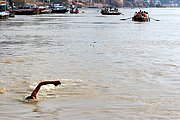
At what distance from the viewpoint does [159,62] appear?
2084 centimetres

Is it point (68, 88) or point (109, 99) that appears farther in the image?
point (68, 88)

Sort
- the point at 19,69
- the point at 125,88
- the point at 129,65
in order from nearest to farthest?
the point at 125,88, the point at 19,69, the point at 129,65

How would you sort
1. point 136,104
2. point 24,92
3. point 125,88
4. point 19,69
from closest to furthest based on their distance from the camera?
point 136,104, point 24,92, point 125,88, point 19,69

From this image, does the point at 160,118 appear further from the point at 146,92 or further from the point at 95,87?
the point at 95,87

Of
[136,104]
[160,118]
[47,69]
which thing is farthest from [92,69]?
[160,118]

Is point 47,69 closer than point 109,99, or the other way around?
point 109,99

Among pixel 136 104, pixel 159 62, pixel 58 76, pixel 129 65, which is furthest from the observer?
pixel 159 62

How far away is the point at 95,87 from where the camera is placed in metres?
14.0

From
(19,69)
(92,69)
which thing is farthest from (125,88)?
(19,69)

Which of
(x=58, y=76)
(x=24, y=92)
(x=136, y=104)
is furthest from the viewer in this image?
(x=58, y=76)

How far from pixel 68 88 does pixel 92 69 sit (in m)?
4.55

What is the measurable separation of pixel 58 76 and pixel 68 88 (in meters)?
2.51

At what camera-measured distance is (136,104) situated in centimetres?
1168

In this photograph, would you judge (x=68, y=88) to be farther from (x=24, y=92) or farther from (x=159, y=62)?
(x=159, y=62)
